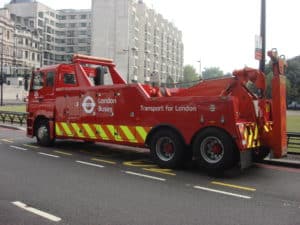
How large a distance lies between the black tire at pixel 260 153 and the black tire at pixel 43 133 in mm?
6660

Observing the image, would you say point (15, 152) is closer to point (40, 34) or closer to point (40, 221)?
point (40, 221)

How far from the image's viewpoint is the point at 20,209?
262 inches

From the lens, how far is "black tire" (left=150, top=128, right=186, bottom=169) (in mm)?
10305

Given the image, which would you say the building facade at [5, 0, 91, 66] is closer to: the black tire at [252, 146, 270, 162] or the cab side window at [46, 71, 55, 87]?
the cab side window at [46, 71, 55, 87]

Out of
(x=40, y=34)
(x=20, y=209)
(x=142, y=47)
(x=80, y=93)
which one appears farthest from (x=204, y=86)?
(x=40, y=34)

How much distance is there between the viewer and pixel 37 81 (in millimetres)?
14977

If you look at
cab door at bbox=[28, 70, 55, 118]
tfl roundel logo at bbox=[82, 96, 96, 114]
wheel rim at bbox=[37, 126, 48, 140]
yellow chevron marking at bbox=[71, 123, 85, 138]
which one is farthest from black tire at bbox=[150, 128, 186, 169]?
wheel rim at bbox=[37, 126, 48, 140]

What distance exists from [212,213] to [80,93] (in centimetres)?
735

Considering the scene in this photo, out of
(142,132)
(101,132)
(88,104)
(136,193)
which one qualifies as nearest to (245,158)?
(142,132)

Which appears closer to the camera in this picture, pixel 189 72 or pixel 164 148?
pixel 164 148

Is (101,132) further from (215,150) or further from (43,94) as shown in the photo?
(215,150)

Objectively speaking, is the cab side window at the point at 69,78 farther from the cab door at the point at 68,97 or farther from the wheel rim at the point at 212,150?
the wheel rim at the point at 212,150

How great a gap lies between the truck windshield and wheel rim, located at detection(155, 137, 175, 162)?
580 cm

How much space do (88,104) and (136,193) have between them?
17.7 ft
